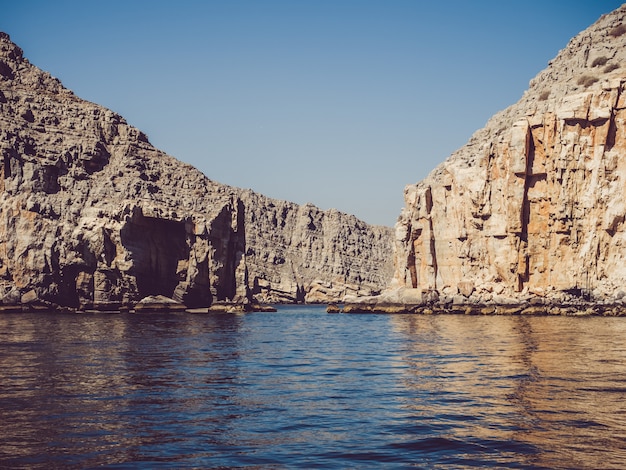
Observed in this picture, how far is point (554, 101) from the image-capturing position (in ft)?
308

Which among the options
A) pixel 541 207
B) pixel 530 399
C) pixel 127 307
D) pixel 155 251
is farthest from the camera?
pixel 155 251

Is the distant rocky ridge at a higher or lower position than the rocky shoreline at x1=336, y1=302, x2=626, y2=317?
higher

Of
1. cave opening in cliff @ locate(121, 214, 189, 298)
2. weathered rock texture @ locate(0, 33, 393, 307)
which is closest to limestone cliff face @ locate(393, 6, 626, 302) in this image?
weathered rock texture @ locate(0, 33, 393, 307)

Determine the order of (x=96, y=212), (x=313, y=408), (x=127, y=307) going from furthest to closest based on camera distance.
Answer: (x=96, y=212) → (x=127, y=307) → (x=313, y=408)

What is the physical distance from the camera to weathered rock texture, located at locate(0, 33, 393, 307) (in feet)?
270

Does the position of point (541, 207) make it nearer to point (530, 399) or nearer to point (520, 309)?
point (520, 309)

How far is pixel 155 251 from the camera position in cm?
9262

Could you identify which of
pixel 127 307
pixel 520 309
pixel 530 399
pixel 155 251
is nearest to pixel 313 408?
pixel 530 399

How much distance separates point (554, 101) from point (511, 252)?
2331 cm

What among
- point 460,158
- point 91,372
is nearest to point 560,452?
point 91,372

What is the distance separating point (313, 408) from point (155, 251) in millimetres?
78087

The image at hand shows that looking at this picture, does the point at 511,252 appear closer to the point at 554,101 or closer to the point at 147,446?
the point at 554,101

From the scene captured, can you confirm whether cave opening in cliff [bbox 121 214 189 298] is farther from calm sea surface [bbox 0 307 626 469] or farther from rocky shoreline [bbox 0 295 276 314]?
calm sea surface [bbox 0 307 626 469]

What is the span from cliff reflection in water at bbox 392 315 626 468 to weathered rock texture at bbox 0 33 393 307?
6007cm
